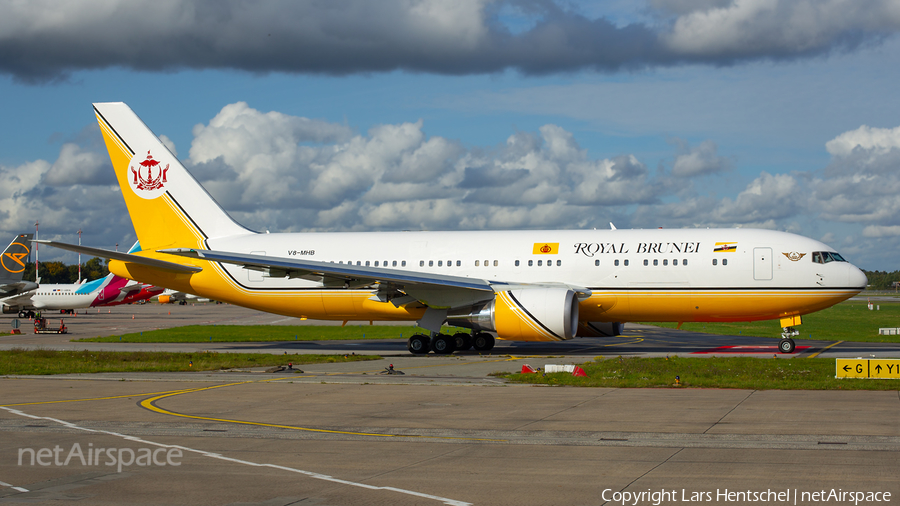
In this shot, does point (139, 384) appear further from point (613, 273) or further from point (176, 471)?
point (613, 273)

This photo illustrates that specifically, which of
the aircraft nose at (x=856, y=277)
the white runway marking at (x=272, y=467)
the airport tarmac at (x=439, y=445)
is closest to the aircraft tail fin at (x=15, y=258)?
the airport tarmac at (x=439, y=445)

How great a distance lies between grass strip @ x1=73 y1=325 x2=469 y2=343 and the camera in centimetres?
3894

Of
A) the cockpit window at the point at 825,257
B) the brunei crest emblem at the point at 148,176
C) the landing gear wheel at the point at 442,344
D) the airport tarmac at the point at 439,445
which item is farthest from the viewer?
the brunei crest emblem at the point at 148,176

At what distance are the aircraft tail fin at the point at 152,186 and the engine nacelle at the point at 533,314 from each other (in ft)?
47.9

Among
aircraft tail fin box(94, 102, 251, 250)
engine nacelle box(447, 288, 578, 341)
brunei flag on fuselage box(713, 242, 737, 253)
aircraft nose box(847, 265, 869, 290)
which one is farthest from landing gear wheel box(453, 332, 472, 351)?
aircraft nose box(847, 265, 869, 290)

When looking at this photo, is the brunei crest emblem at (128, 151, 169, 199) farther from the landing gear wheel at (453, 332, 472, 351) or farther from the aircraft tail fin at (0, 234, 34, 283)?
the aircraft tail fin at (0, 234, 34, 283)

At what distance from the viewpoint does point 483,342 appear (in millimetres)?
30734

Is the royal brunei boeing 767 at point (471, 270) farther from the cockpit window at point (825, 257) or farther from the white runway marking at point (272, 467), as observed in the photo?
the white runway marking at point (272, 467)

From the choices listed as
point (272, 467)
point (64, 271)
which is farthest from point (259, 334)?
point (64, 271)

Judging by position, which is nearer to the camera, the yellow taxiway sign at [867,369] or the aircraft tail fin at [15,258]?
the yellow taxiway sign at [867,369]

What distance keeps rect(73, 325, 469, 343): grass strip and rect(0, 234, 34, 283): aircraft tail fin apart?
68.7 feet

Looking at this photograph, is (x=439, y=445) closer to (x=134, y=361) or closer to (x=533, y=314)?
(x=533, y=314)

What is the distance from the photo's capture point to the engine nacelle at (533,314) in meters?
26.3

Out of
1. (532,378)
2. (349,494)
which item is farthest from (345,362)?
(349,494)
